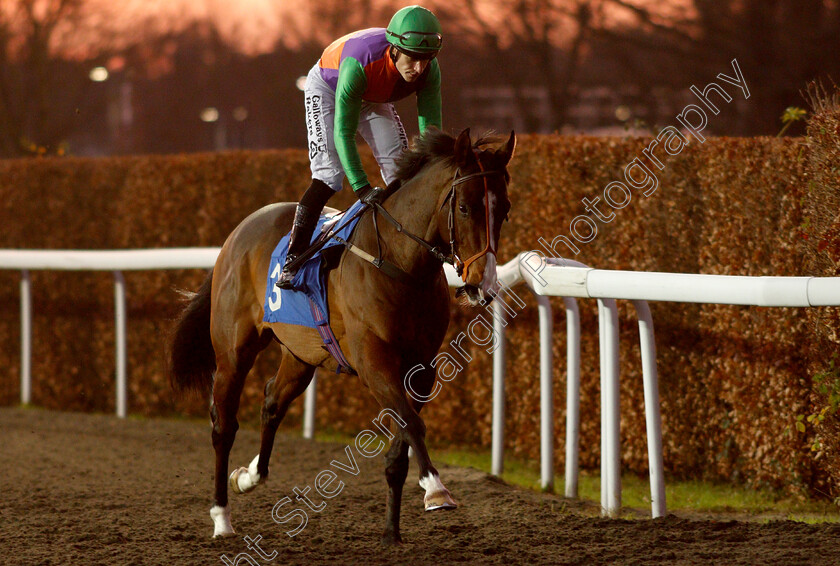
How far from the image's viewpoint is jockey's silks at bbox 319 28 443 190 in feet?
14.3

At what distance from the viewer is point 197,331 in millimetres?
5625

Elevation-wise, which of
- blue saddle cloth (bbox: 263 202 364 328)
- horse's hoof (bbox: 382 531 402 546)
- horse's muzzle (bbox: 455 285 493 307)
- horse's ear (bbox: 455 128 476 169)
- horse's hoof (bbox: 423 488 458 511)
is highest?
horse's ear (bbox: 455 128 476 169)

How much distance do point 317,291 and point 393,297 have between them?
53cm

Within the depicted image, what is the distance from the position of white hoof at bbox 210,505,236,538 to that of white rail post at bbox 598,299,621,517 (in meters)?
1.69

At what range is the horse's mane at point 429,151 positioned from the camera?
411cm

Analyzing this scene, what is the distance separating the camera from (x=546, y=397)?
5410mm

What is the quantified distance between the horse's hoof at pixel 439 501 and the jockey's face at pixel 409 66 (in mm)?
1704

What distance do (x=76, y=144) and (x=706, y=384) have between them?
1663 inches

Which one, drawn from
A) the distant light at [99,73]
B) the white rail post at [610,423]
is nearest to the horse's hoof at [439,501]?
the white rail post at [610,423]

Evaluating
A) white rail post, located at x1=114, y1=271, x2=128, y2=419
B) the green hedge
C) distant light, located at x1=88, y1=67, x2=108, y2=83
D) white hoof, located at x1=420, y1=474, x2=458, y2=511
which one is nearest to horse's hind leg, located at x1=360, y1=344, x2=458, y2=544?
white hoof, located at x1=420, y1=474, x2=458, y2=511

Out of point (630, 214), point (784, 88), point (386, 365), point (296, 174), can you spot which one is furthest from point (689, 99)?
point (386, 365)

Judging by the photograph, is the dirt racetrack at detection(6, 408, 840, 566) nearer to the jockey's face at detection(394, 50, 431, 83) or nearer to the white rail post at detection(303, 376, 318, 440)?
the white rail post at detection(303, 376, 318, 440)

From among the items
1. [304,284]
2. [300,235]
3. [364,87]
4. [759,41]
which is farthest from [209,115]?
[364,87]

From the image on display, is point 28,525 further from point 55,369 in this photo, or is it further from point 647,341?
point 55,369
